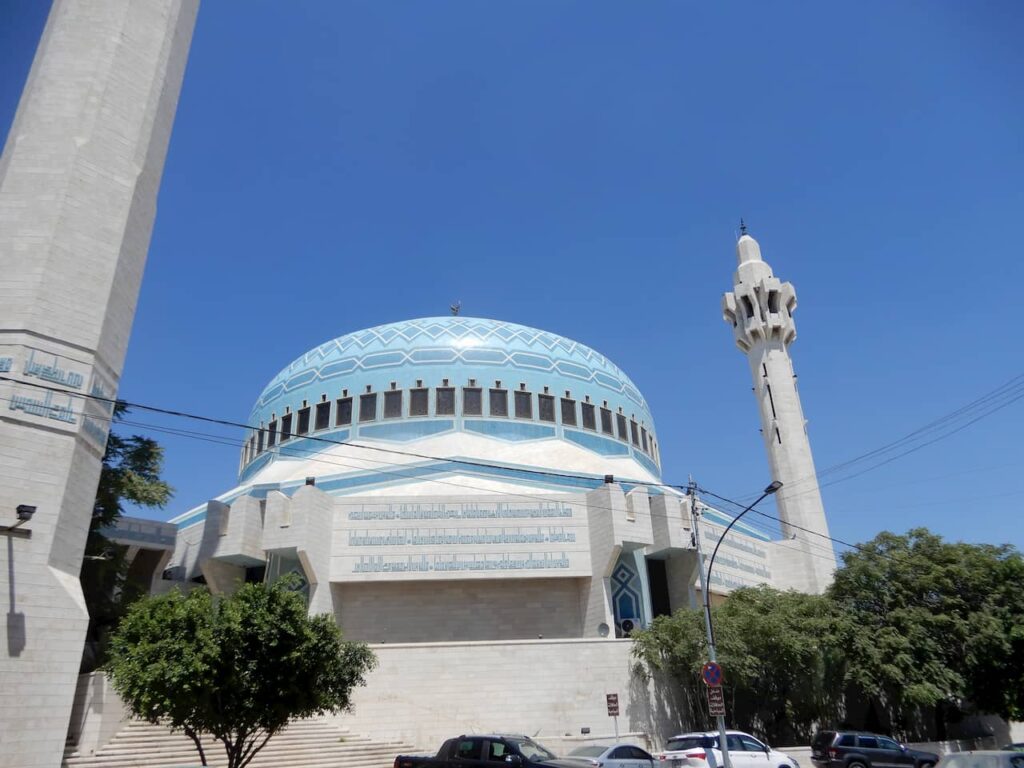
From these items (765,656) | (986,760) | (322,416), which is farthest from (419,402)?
(986,760)

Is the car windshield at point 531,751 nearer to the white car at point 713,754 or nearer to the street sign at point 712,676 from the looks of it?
the white car at point 713,754

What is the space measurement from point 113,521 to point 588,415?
2195 cm

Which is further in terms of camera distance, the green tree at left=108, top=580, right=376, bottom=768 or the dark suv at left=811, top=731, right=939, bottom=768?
the dark suv at left=811, top=731, right=939, bottom=768

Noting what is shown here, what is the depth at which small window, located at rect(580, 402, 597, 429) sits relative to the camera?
36.4m

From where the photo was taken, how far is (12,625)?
14.3 m

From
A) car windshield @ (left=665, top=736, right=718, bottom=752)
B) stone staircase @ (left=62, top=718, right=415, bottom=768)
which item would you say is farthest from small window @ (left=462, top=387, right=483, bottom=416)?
car windshield @ (left=665, top=736, right=718, bottom=752)

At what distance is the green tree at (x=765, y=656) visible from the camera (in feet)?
71.3

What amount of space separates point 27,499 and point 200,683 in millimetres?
6012

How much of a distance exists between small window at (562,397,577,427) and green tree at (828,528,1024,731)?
47.6 ft

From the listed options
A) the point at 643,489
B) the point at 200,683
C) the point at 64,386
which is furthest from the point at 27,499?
the point at 643,489

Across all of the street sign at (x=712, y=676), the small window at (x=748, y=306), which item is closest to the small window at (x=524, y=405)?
the small window at (x=748, y=306)

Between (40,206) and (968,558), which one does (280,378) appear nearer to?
(40,206)

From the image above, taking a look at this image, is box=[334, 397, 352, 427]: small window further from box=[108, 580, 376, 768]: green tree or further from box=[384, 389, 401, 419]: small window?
box=[108, 580, 376, 768]: green tree

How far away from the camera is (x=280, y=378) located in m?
39.9
